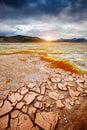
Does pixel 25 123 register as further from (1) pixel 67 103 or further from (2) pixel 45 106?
(1) pixel 67 103

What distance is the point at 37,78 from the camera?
578cm

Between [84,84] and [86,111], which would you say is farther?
[84,84]

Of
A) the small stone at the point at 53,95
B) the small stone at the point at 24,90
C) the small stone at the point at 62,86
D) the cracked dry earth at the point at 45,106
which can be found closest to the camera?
the cracked dry earth at the point at 45,106

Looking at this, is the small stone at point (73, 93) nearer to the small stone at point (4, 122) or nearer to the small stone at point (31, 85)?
the small stone at point (31, 85)

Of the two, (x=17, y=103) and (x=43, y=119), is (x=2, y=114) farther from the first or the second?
(x=43, y=119)

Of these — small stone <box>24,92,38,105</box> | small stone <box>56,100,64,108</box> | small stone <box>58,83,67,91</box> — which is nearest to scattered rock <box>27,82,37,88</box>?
small stone <box>24,92,38,105</box>

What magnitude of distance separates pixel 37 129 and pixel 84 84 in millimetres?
3188

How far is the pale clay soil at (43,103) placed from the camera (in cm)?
306

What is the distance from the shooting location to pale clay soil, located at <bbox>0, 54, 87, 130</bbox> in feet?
10.0

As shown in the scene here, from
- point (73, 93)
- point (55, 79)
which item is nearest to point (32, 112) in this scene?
point (73, 93)

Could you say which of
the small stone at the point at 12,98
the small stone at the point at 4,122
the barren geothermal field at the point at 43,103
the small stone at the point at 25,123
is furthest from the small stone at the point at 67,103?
the small stone at the point at 4,122

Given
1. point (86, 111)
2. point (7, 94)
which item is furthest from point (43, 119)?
point (7, 94)

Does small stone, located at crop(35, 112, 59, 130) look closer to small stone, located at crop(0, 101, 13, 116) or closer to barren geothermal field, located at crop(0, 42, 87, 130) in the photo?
barren geothermal field, located at crop(0, 42, 87, 130)

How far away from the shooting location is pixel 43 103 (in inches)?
150
